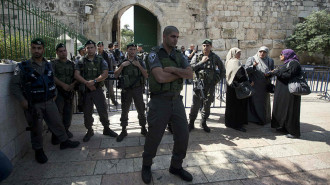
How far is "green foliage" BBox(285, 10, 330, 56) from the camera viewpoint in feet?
36.3

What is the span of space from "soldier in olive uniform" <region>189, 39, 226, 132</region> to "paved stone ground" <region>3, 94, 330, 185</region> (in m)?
0.51

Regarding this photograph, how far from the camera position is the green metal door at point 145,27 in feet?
41.6

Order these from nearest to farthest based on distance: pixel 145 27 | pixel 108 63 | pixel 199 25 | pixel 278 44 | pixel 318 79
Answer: pixel 108 63 → pixel 318 79 → pixel 199 25 → pixel 278 44 → pixel 145 27

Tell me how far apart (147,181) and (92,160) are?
3.49ft

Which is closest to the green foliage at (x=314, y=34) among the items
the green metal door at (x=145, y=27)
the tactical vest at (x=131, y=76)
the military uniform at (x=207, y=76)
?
the green metal door at (x=145, y=27)

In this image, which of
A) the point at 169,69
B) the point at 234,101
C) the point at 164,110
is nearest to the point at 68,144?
the point at 164,110

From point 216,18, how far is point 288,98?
8410 millimetres

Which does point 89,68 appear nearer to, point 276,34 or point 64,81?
point 64,81

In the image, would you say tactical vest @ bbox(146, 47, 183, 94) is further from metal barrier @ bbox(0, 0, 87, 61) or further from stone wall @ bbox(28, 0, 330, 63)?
stone wall @ bbox(28, 0, 330, 63)

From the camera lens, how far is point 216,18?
11484 millimetres

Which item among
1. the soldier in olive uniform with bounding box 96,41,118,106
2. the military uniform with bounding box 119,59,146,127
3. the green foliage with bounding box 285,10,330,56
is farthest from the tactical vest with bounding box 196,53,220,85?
the green foliage with bounding box 285,10,330,56

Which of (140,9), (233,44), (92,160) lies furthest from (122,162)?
(140,9)

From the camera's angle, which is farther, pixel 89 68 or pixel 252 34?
pixel 252 34

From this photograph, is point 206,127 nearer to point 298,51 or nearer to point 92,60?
point 92,60
